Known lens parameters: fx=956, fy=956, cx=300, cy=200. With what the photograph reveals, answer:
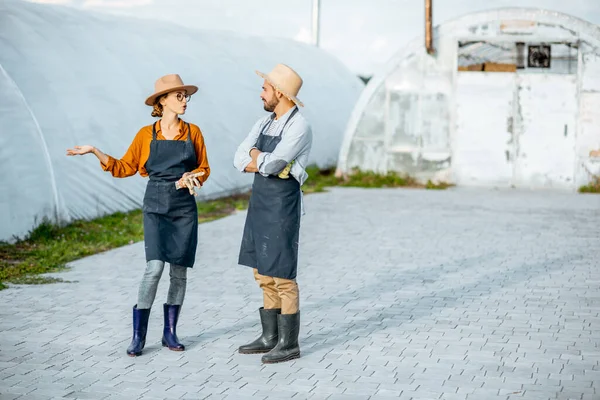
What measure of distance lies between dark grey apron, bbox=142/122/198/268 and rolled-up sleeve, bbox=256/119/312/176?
606 mm

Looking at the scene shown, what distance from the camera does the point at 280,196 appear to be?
609cm

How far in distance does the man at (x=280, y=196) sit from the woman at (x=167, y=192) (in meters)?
0.40

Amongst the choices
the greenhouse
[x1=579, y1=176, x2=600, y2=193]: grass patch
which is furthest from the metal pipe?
[x1=579, y1=176, x2=600, y2=193]: grass patch

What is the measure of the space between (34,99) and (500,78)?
9.66 m

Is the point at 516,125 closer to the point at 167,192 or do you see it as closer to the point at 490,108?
the point at 490,108

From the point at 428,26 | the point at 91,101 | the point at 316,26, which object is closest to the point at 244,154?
the point at 91,101

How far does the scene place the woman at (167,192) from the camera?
621 centimetres

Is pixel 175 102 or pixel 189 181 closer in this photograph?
pixel 189 181

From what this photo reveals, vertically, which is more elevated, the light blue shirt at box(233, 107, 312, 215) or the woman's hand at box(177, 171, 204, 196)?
the light blue shirt at box(233, 107, 312, 215)

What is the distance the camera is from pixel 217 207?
15555 millimetres

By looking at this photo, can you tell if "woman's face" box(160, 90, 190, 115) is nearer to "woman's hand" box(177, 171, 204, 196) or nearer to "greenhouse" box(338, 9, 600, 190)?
"woman's hand" box(177, 171, 204, 196)

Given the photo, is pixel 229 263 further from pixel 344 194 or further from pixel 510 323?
pixel 344 194

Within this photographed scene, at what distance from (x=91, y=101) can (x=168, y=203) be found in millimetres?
8802

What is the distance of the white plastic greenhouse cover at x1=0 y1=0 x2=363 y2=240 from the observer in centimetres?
1163
